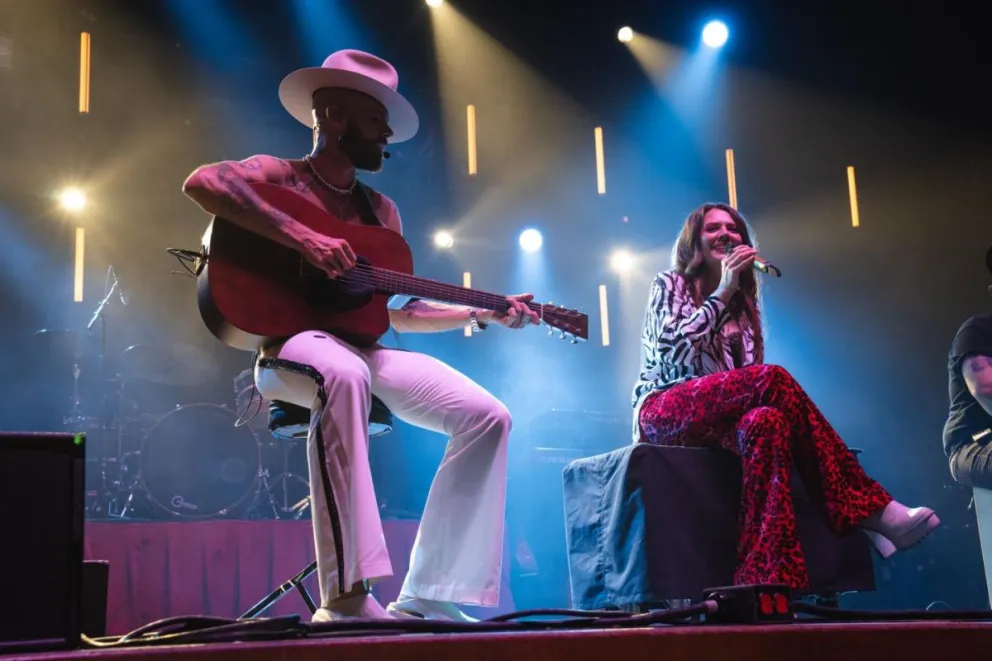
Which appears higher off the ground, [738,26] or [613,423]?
[738,26]

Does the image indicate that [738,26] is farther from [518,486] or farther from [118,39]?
[118,39]

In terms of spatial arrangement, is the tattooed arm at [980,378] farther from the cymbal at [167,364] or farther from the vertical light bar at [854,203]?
the cymbal at [167,364]

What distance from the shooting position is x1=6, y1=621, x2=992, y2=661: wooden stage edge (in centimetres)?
120

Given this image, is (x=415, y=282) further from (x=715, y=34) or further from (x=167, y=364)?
(x=715, y=34)

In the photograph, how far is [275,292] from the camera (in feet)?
9.15

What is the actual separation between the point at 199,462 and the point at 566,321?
13.3 ft

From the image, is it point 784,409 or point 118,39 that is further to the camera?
point 118,39

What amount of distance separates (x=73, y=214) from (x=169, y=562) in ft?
11.9

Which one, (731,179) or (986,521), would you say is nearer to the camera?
(986,521)

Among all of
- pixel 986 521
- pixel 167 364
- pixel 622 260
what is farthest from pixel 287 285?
pixel 622 260

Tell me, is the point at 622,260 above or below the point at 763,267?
above

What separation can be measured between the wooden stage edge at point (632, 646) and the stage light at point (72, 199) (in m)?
7.06

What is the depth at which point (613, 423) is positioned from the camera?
7.26 meters

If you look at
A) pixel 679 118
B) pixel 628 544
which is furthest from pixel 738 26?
pixel 628 544
